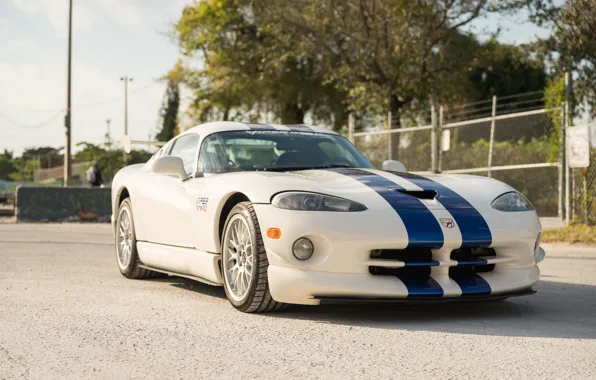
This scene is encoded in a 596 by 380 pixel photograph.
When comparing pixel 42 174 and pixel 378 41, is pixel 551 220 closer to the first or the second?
pixel 378 41

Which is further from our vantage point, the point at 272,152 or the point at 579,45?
the point at 579,45

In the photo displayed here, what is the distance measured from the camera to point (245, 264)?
586 centimetres

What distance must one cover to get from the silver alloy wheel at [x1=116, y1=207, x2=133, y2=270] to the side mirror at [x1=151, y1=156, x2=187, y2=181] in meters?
1.28

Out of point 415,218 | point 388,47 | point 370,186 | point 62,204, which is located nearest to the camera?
point 415,218

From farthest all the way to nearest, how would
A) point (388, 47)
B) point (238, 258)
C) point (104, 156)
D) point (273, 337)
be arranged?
point (104, 156)
point (388, 47)
point (238, 258)
point (273, 337)

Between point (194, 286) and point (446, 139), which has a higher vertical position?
point (446, 139)

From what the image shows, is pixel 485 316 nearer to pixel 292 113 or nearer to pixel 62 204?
pixel 62 204

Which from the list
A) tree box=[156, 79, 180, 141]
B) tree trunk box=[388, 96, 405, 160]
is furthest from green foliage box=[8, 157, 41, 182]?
tree trunk box=[388, 96, 405, 160]

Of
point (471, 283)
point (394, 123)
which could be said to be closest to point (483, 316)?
point (471, 283)

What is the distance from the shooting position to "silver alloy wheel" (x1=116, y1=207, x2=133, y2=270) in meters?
8.12

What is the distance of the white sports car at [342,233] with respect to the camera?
17.7ft

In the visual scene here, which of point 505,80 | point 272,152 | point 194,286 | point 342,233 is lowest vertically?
point 194,286

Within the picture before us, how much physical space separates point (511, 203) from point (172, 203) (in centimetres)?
262

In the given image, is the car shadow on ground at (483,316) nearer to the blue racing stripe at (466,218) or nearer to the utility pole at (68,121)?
the blue racing stripe at (466,218)
